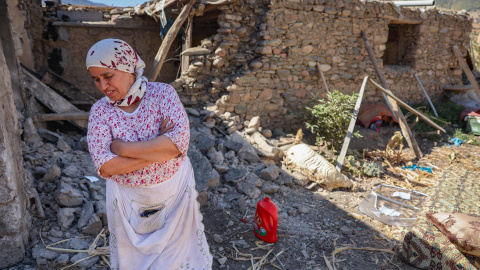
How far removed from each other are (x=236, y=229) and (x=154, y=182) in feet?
6.57

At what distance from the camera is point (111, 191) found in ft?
6.38

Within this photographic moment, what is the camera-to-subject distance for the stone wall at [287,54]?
607 centimetres

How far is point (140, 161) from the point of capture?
178 centimetres

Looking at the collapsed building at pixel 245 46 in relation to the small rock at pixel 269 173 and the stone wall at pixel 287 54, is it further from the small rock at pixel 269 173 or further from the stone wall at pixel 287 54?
the small rock at pixel 269 173

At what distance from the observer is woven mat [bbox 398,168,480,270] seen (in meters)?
2.84

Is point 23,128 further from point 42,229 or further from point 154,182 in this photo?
point 154,182

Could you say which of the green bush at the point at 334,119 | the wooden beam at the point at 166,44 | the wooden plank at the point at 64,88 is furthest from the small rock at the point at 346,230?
the wooden plank at the point at 64,88

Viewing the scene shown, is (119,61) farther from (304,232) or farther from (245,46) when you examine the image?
(245,46)

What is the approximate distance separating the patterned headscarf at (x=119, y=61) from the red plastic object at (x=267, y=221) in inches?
77.6

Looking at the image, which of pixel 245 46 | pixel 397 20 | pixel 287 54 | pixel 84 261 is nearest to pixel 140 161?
pixel 84 261

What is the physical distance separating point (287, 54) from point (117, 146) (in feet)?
17.1

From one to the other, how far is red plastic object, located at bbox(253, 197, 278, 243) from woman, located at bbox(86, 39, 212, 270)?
1385 millimetres

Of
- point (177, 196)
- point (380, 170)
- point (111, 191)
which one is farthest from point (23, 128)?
point (380, 170)

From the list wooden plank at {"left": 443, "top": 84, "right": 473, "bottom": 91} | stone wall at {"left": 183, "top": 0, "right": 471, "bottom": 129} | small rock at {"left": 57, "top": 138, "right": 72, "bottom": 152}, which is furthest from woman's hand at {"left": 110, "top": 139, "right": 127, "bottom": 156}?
wooden plank at {"left": 443, "top": 84, "right": 473, "bottom": 91}
